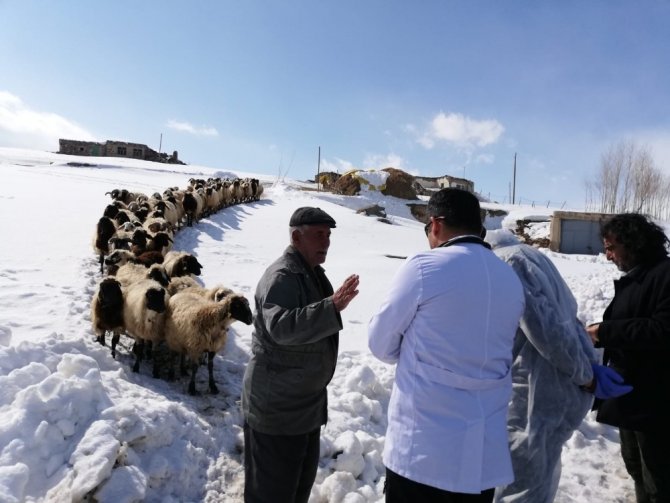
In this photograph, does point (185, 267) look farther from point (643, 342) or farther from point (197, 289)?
point (643, 342)

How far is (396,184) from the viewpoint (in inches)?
1330

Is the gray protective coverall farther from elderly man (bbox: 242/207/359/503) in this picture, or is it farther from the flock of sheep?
the flock of sheep

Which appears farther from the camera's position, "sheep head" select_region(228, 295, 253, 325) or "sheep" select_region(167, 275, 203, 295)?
"sheep" select_region(167, 275, 203, 295)

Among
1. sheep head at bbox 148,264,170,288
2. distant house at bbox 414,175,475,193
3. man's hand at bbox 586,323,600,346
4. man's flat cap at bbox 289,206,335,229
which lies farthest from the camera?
distant house at bbox 414,175,475,193

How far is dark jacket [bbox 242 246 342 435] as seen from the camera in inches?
97.0

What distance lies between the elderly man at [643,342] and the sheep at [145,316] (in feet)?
13.7

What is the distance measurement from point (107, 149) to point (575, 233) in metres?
50.1

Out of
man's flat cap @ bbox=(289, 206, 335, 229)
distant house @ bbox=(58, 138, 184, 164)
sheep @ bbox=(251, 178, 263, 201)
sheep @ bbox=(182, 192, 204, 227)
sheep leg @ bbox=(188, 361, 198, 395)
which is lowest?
sheep leg @ bbox=(188, 361, 198, 395)

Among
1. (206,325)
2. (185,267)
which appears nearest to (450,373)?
(206,325)

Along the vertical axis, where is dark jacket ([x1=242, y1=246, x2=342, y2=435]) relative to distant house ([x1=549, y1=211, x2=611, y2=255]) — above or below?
below

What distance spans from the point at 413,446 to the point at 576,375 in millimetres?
1106

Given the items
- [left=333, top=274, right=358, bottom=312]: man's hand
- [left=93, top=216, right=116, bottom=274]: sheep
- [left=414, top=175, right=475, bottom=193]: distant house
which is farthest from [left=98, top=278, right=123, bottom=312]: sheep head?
[left=414, top=175, right=475, bottom=193]: distant house

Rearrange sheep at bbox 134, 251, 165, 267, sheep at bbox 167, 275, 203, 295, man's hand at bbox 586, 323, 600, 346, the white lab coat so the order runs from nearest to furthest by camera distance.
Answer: the white lab coat, man's hand at bbox 586, 323, 600, 346, sheep at bbox 167, 275, 203, 295, sheep at bbox 134, 251, 165, 267

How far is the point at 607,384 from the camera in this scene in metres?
2.54
